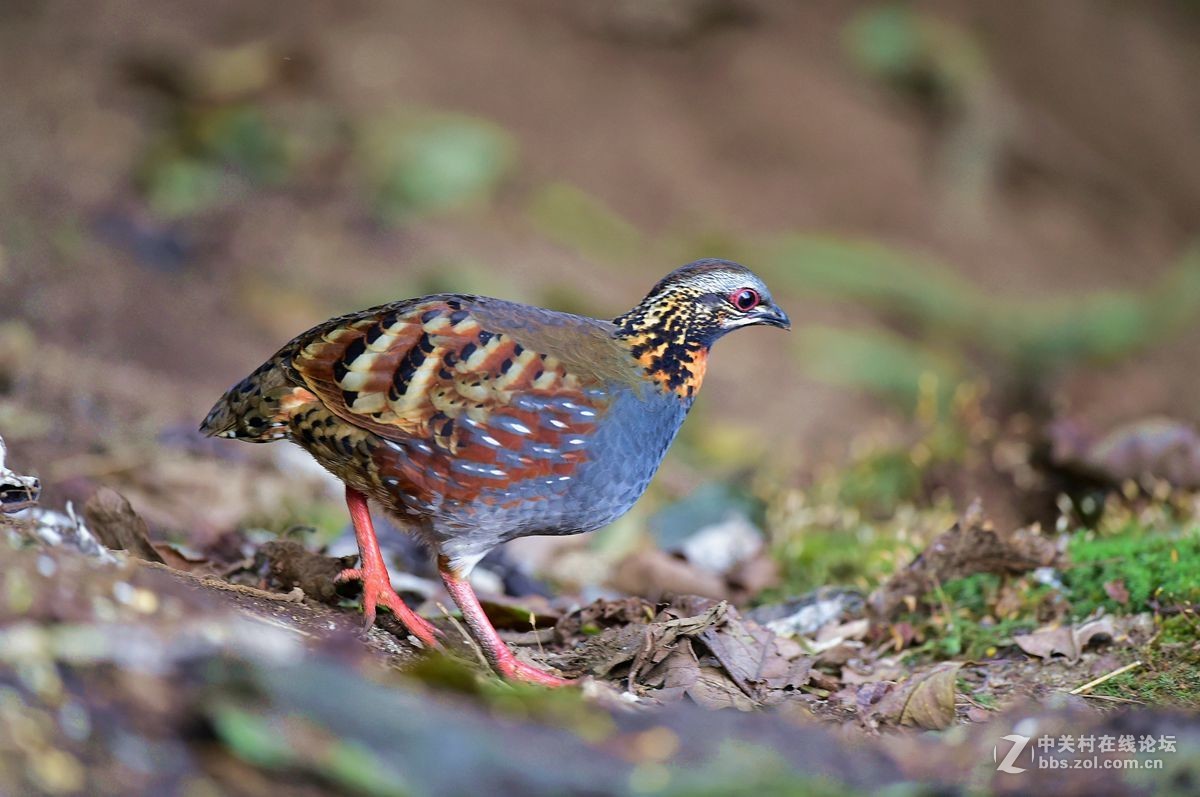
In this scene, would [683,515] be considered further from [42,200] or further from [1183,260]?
[1183,260]

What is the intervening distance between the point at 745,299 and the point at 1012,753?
232 cm

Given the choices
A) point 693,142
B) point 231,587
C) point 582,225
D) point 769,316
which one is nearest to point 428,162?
point 582,225

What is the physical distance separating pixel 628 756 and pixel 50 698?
121 cm

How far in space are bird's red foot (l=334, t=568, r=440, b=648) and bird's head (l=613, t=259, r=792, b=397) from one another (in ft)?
4.04

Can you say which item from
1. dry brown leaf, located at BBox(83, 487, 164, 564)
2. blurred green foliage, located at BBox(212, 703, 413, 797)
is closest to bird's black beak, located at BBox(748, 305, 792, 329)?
dry brown leaf, located at BBox(83, 487, 164, 564)

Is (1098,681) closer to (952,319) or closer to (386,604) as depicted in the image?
(386,604)

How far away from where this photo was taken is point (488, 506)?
4.50m

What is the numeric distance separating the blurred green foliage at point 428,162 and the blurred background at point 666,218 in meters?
0.04

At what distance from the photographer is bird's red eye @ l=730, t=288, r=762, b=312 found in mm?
5031

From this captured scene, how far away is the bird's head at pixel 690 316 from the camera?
4945mm

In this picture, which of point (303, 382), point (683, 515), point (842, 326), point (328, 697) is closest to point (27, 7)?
point (842, 326)

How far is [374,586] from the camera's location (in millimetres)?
4645

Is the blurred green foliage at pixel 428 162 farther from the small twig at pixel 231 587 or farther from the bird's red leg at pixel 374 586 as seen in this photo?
the small twig at pixel 231 587

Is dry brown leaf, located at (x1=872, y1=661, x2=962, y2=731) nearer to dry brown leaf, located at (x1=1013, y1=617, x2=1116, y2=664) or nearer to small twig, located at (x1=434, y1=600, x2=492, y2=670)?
dry brown leaf, located at (x1=1013, y1=617, x2=1116, y2=664)
